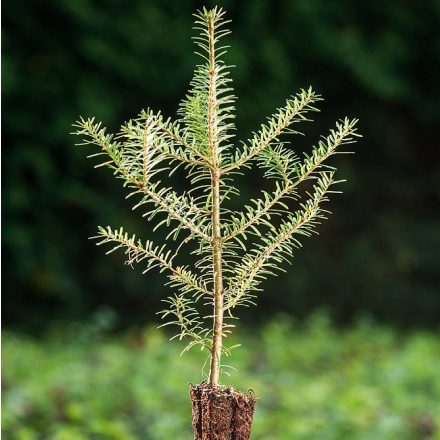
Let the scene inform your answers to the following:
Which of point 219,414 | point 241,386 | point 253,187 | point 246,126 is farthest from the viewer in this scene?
point 253,187

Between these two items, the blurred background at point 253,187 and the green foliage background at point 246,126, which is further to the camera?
the green foliage background at point 246,126

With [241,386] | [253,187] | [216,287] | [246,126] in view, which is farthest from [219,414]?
[253,187]

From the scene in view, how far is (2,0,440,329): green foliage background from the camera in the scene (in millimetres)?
7312

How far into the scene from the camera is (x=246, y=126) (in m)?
7.91

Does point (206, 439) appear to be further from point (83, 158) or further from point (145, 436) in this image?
point (83, 158)

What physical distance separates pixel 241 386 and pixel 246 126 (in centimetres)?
351

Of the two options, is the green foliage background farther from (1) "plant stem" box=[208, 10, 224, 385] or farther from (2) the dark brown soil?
(2) the dark brown soil

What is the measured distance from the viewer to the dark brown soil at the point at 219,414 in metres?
1.29

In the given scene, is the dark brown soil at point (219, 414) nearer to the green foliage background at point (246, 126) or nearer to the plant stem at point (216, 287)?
the plant stem at point (216, 287)

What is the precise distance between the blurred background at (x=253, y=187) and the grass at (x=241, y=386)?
0.04m

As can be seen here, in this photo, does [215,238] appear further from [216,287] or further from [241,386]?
[241,386]

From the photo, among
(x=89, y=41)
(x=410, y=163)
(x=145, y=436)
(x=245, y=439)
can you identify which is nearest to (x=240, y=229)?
(x=245, y=439)

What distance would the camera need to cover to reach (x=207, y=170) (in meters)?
1.39

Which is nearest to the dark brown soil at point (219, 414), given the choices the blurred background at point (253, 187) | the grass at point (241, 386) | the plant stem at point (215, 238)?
the plant stem at point (215, 238)
